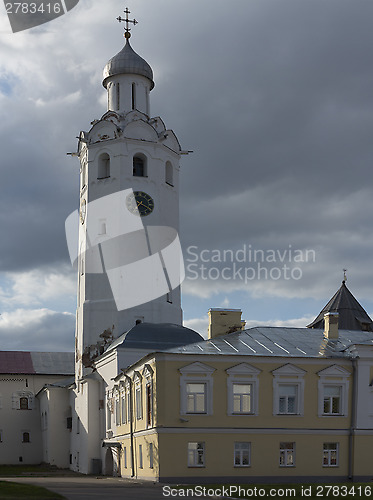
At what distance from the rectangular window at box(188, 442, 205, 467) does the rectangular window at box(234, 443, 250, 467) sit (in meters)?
1.43

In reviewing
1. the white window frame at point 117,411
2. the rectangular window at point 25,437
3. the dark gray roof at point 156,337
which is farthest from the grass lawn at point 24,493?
the rectangular window at point 25,437

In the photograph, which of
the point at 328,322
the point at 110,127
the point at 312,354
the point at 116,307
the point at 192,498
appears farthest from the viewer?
the point at 110,127

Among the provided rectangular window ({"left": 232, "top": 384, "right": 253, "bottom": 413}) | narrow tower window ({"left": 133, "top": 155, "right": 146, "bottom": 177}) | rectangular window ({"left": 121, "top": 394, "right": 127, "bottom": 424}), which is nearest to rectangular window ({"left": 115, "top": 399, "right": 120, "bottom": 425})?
rectangular window ({"left": 121, "top": 394, "right": 127, "bottom": 424})

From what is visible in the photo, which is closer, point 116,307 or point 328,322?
point 328,322

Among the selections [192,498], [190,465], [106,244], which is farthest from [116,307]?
[192,498]

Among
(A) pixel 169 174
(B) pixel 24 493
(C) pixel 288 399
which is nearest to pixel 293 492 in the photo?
(B) pixel 24 493

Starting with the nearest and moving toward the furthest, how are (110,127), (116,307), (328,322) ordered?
(328,322), (116,307), (110,127)

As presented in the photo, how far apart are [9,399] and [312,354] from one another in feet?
127

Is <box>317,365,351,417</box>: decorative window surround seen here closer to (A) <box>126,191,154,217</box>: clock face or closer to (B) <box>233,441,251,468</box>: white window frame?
(B) <box>233,441,251,468</box>: white window frame

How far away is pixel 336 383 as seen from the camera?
34344mm

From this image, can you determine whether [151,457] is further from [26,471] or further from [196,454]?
[26,471]

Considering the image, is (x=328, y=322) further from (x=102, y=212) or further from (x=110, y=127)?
(x=110, y=127)

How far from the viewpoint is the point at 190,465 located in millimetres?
32188

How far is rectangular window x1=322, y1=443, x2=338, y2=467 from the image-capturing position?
33625 mm
